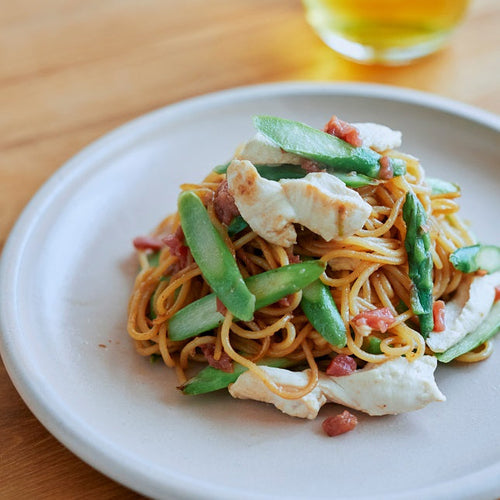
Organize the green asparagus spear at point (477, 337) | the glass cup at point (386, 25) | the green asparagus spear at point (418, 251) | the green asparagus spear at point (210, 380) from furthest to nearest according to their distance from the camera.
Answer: the glass cup at point (386, 25) < the green asparagus spear at point (418, 251) < the green asparagus spear at point (477, 337) < the green asparagus spear at point (210, 380)

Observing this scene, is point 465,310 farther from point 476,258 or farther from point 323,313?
point 323,313

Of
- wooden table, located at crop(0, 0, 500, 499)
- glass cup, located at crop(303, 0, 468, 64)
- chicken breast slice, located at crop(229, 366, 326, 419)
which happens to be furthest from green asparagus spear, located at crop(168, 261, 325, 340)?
glass cup, located at crop(303, 0, 468, 64)

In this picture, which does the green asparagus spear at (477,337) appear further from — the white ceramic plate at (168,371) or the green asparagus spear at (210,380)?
the green asparagus spear at (210,380)

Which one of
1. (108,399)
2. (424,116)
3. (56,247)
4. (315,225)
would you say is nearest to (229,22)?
(424,116)

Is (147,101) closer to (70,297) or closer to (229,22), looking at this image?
(229,22)

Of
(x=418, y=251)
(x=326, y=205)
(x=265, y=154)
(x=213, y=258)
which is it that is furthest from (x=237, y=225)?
(x=418, y=251)

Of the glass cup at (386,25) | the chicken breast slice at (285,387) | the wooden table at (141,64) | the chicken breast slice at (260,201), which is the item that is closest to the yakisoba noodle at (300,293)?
the chicken breast slice at (285,387)

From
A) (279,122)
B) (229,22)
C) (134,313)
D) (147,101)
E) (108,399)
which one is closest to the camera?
(108,399)
